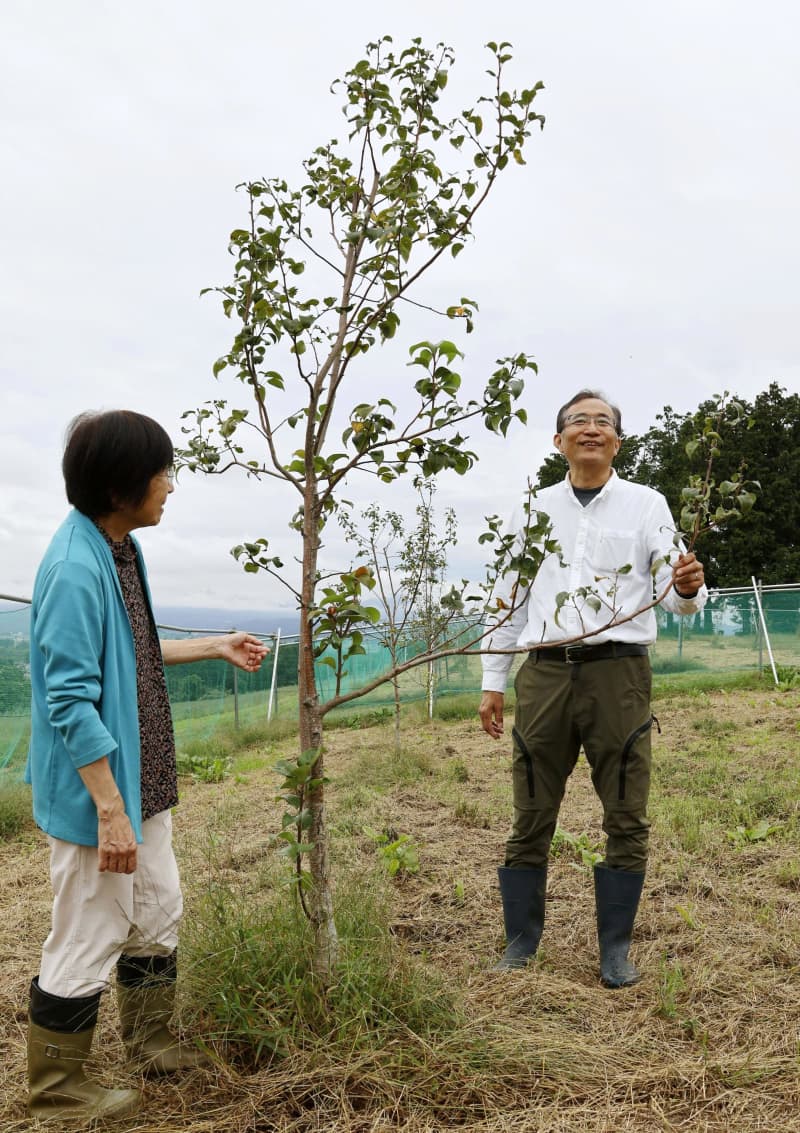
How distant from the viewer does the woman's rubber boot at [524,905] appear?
10.4 ft

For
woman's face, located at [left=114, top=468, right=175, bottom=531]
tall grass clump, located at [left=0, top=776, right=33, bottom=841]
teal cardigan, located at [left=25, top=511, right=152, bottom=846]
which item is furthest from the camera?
tall grass clump, located at [left=0, top=776, right=33, bottom=841]

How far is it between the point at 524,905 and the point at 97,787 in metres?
1.78

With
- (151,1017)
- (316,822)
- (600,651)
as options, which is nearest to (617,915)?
(600,651)

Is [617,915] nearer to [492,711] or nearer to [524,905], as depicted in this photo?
[524,905]

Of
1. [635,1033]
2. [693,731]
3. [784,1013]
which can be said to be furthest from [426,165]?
[693,731]

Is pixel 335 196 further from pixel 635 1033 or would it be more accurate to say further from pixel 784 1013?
pixel 784 1013

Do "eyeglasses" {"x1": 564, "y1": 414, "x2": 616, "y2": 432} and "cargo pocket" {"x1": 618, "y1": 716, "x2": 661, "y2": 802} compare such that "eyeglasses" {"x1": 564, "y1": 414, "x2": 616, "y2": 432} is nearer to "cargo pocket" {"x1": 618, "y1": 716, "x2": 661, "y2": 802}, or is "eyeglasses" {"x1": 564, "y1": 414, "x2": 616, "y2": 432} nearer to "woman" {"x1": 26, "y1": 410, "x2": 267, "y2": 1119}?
"cargo pocket" {"x1": 618, "y1": 716, "x2": 661, "y2": 802}

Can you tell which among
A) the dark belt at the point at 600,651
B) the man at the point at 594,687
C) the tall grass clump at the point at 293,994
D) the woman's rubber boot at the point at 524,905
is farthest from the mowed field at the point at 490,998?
the dark belt at the point at 600,651

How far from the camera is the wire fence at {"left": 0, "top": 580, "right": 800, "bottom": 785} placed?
→ 31.6ft

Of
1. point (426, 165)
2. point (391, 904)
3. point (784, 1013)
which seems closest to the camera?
point (426, 165)

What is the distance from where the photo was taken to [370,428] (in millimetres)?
2359

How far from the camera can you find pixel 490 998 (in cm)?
271

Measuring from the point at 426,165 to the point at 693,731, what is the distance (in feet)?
23.8

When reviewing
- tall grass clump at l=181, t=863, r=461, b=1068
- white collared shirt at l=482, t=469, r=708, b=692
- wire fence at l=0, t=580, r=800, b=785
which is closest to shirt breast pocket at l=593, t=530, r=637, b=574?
white collared shirt at l=482, t=469, r=708, b=692
